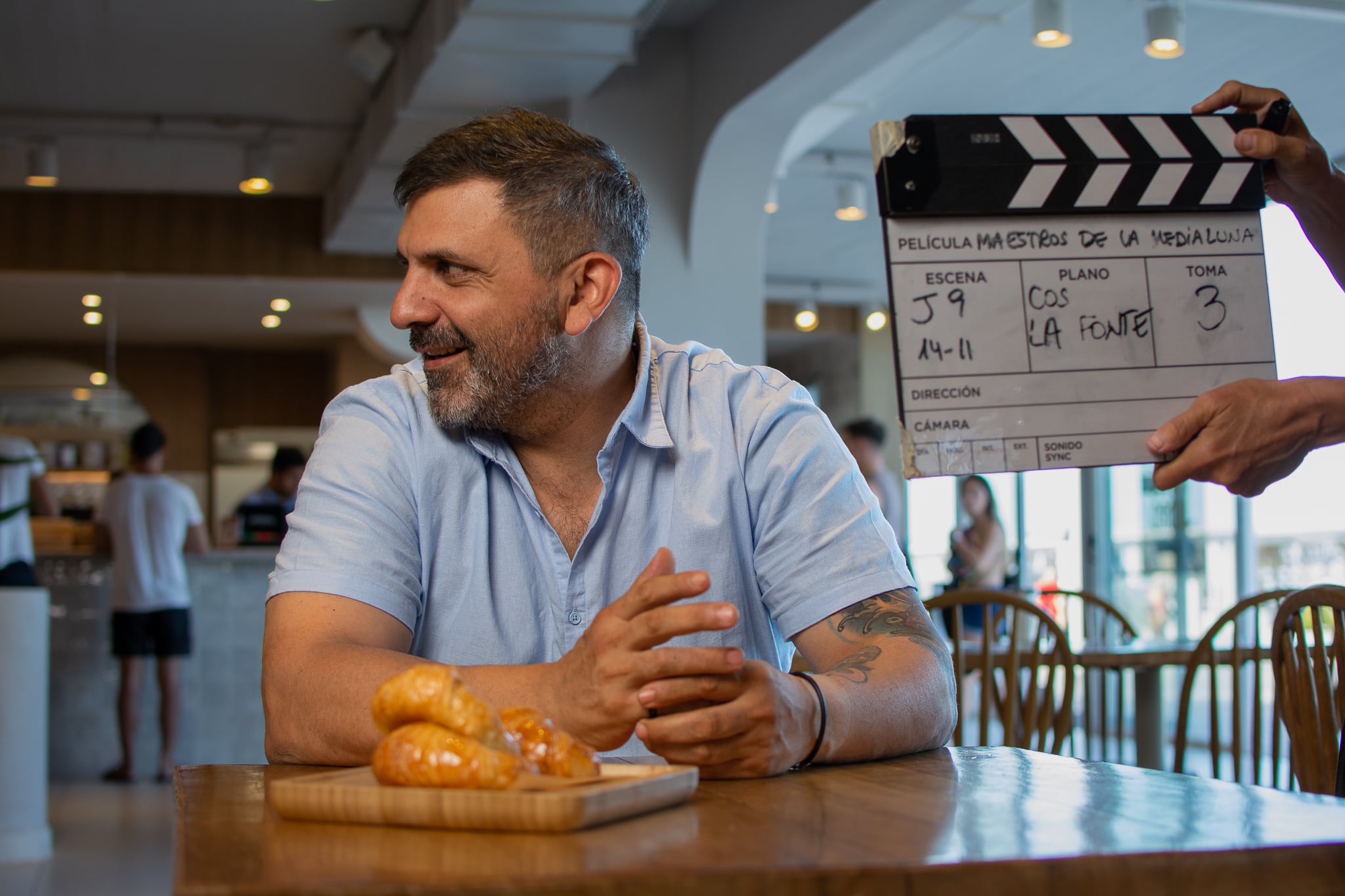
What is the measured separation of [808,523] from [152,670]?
5370 millimetres

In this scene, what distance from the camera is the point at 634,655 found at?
0.99 metres

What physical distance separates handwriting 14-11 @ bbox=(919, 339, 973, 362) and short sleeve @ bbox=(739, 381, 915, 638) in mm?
244

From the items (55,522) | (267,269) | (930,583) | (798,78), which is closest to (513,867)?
(798,78)

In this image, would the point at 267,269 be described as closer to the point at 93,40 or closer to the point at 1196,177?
the point at 93,40

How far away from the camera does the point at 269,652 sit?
122 centimetres

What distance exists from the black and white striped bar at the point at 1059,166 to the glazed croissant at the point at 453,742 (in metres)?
0.61

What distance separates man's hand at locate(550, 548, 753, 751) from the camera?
3.19 feet

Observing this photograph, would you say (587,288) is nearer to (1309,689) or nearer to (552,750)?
(552,750)

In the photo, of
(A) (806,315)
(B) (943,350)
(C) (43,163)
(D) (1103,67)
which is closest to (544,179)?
(B) (943,350)

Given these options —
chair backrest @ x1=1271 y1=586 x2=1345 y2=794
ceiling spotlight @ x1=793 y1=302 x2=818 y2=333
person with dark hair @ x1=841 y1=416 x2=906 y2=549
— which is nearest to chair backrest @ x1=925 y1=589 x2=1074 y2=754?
chair backrest @ x1=1271 y1=586 x2=1345 y2=794

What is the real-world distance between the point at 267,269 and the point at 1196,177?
21.7 feet

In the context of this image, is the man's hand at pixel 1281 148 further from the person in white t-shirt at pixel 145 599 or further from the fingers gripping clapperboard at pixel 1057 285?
the person in white t-shirt at pixel 145 599

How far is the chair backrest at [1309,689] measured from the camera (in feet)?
5.75

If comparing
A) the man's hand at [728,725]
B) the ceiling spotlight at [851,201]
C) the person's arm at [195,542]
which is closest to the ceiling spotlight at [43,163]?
the person's arm at [195,542]
